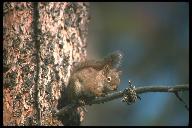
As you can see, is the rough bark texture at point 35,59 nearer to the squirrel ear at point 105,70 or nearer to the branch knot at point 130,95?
the squirrel ear at point 105,70

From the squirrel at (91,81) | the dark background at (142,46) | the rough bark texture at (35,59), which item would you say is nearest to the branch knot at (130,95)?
the squirrel at (91,81)

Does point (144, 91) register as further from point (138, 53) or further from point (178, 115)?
point (138, 53)

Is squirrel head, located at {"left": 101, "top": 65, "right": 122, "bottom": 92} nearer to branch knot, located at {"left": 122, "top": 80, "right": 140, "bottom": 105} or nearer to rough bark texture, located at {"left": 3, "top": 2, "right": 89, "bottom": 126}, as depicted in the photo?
rough bark texture, located at {"left": 3, "top": 2, "right": 89, "bottom": 126}

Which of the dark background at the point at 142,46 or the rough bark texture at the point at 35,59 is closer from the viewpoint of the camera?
the rough bark texture at the point at 35,59

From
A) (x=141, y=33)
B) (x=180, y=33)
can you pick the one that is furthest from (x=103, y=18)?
(x=180, y=33)

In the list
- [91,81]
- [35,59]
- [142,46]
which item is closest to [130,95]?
[91,81]

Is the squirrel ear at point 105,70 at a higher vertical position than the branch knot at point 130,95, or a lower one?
higher

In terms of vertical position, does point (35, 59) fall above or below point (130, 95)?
above

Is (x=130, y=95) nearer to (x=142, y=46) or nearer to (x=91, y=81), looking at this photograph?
(x=91, y=81)
